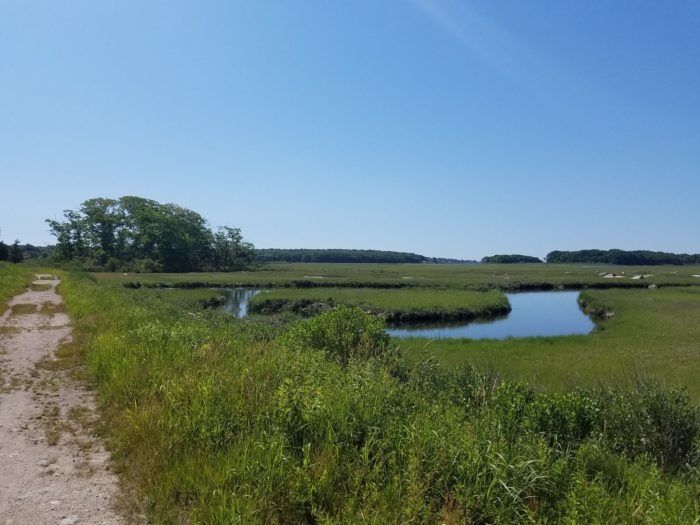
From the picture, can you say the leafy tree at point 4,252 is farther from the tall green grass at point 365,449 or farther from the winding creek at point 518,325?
the tall green grass at point 365,449

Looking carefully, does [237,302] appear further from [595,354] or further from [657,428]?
[657,428]

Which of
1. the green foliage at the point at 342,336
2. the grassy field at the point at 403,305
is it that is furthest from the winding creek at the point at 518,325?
the green foliage at the point at 342,336

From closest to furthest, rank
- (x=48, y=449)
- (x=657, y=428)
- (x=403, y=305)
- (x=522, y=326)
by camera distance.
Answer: (x=48, y=449) < (x=657, y=428) < (x=522, y=326) < (x=403, y=305)

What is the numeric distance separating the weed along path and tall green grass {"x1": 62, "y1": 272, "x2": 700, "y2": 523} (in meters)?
0.30

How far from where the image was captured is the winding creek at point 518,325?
3041 cm

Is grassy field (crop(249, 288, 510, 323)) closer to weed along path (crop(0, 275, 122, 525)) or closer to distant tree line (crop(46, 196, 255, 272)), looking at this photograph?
weed along path (crop(0, 275, 122, 525))

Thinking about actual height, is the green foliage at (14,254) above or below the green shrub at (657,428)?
above

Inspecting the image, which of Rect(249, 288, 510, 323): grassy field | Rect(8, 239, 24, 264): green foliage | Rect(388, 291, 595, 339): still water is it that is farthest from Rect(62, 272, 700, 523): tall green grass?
Rect(8, 239, 24, 264): green foliage

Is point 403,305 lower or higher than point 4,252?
lower

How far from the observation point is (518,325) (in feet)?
117

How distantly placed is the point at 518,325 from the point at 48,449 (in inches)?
1370

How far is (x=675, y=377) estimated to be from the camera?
15.0m

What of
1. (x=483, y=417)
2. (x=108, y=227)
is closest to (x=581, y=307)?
(x=483, y=417)

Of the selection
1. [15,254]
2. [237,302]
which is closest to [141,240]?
[15,254]
